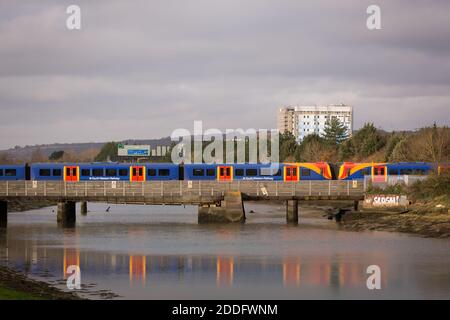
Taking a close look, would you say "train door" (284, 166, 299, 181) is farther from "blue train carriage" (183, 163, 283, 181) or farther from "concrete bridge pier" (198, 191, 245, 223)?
"concrete bridge pier" (198, 191, 245, 223)

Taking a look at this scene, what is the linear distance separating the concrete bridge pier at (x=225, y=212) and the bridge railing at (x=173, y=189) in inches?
45.9

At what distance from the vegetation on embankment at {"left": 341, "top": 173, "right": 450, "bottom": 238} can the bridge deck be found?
3.40 metres

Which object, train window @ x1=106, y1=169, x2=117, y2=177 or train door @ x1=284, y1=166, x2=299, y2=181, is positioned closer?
train door @ x1=284, y1=166, x2=299, y2=181

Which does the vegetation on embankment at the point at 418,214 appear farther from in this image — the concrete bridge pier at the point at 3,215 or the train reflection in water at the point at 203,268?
the concrete bridge pier at the point at 3,215

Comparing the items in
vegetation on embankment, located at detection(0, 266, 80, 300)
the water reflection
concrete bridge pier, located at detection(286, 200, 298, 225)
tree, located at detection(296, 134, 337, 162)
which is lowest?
the water reflection

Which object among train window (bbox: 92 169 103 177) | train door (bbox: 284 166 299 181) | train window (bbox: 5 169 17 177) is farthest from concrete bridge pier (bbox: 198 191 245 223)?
train window (bbox: 5 169 17 177)

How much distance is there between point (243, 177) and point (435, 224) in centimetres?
2478

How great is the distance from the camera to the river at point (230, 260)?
46156 millimetres

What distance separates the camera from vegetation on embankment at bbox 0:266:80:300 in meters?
38.5

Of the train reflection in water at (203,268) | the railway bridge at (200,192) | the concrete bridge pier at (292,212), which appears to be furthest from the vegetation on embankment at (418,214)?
the train reflection in water at (203,268)

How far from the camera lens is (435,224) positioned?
74.4 m

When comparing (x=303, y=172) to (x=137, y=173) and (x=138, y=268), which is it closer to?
(x=137, y=173)

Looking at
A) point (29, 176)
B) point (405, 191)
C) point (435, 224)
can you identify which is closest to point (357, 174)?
point (405, 191)
